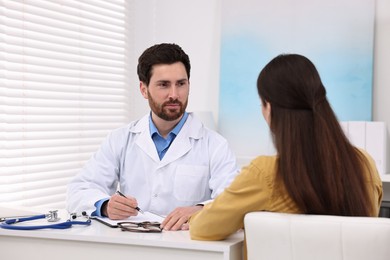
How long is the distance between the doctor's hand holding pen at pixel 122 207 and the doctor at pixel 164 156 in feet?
1.10

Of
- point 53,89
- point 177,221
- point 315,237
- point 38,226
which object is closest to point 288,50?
point 53,89

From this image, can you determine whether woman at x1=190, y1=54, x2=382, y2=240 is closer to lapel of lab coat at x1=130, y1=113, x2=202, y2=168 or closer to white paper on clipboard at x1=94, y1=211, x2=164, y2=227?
white paper on clipboard at x1=94, y1=211, x2=164, y2=227

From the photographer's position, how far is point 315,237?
1463mm

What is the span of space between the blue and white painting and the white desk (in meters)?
2.26

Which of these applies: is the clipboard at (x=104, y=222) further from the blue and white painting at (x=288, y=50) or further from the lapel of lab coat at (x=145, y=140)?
the blue and white painting at (x=288, y=50)

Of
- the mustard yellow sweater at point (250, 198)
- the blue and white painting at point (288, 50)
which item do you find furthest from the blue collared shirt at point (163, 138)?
the blue and white painting at point (288, 50)

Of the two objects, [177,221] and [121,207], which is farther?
[121,207]

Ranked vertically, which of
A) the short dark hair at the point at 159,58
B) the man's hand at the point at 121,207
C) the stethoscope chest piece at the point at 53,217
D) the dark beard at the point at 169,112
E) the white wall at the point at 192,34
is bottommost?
the stethoscope chest piece at the point at 53,217

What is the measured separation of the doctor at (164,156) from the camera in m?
2.50

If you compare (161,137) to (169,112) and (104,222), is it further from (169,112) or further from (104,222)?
(104,222)

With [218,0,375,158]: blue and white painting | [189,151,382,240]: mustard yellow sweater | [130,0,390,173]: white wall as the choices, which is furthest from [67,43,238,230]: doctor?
[130,0,390,173]: white wall

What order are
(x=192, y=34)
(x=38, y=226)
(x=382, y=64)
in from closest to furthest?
1. (x=38, y=226)
2. (x=382, y=64)
3. (x=192, y=34)

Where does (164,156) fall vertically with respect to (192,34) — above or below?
below

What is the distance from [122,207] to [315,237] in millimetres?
797
